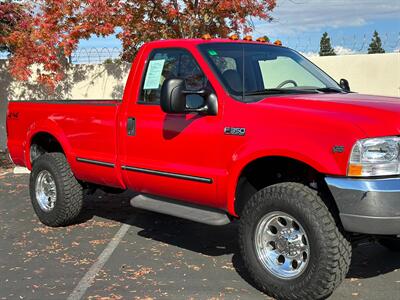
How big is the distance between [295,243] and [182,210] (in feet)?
3.96

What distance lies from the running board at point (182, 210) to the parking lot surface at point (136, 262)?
514 mm

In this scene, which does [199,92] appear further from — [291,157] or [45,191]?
[45,191]

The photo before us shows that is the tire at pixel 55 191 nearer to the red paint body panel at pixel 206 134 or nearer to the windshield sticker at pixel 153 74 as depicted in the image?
the red paint body panel at pixel 206 134

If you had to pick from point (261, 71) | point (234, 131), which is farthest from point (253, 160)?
point (261, 71)

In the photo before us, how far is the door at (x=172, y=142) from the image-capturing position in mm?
4625

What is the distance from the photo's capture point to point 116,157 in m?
5.52

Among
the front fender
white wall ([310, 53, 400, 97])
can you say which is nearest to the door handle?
the front fender

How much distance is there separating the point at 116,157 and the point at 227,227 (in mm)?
1747

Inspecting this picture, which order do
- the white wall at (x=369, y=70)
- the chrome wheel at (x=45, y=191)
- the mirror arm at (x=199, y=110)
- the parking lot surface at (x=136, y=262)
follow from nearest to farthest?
the parking lot surface at (x=136, y=262) → the mirror arm at (x=199, y=110) → the chrome wheel at (x=45, y=191) → the white wall at (x=369, y=70)

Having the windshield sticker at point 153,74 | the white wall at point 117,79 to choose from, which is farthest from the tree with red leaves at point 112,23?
the windshield sticker at point 153,74

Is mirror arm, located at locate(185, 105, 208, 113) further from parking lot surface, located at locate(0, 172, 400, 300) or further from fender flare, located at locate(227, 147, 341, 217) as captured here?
parking lot surface, located at locate(0, 172, 400, 300)

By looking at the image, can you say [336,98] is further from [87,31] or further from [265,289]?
[87,31]

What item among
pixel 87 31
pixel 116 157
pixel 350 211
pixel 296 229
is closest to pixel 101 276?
pixel 116 157

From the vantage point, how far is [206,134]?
15.1 ft
